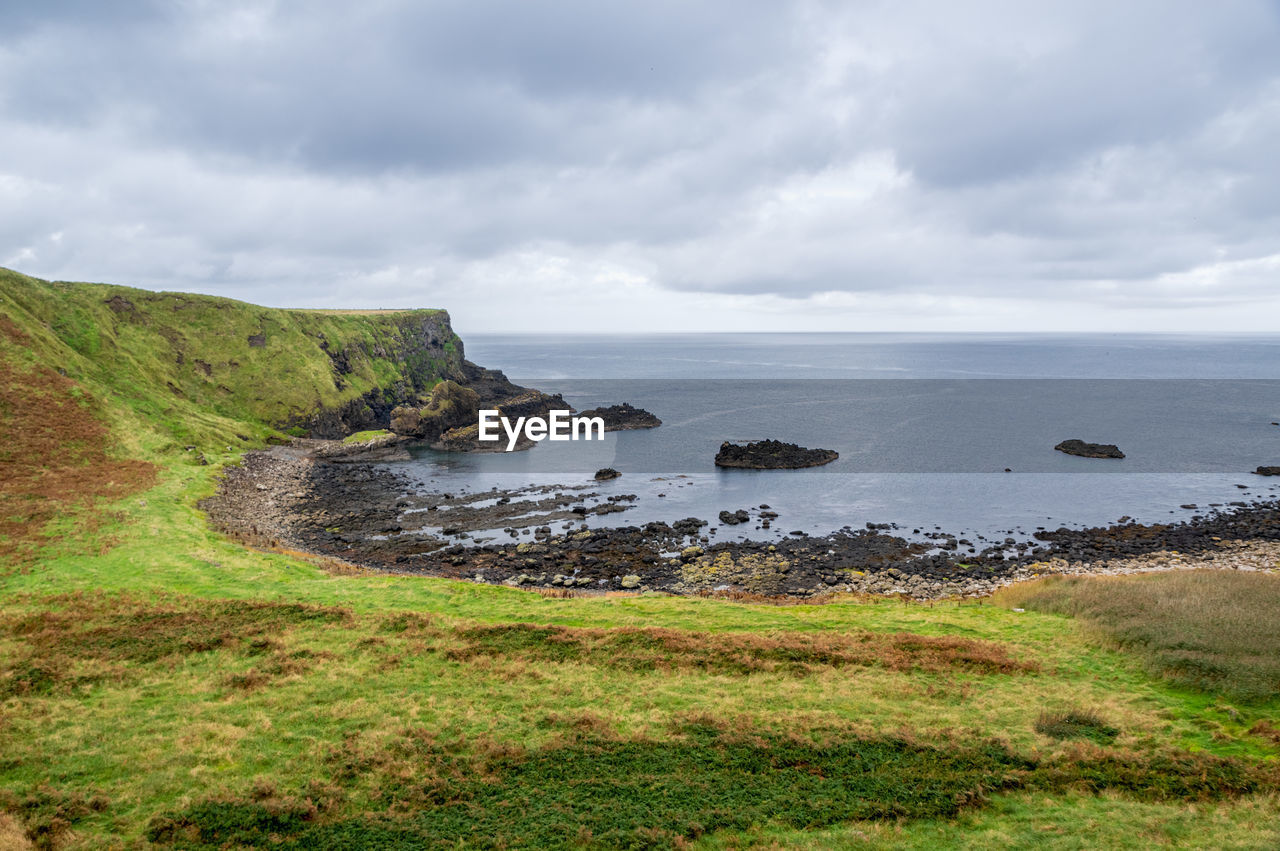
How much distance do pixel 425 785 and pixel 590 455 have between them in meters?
81.2

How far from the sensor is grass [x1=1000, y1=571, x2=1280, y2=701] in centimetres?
2259

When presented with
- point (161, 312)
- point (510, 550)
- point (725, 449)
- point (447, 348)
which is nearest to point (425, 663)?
point (510, 550)

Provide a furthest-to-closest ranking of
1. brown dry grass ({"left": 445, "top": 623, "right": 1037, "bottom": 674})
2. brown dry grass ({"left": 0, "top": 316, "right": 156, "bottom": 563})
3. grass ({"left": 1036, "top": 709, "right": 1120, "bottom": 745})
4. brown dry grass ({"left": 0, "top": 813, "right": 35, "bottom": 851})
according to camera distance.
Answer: brown dry grass ({"left": 0, "top": 316, "right": 156, "bottom": 563})
brown dry grass ({"left": 445, "top": 623, "right": 1037, "bottom": 674})
grass ({"left": 1036, "top": 709, "right": 1120, "bottom": 745})
brown dry grass ({"left": 0, "top": 813, "right": 35, "bottom": 851})

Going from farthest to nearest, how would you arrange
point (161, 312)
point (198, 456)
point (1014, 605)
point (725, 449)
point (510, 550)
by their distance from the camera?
point (161, 312)
point (725, 449)
point (198, 456)
point (510, 550)
point (1014, 605)

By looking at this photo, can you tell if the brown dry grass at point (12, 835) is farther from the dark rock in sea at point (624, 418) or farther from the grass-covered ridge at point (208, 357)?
the dark rock in sea at point (624, 418)

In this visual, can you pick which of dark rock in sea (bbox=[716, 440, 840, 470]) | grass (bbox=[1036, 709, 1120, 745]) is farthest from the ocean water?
grass (bbox=[1036, 709, 1120, 745])

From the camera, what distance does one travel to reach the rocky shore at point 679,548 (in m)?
47.3

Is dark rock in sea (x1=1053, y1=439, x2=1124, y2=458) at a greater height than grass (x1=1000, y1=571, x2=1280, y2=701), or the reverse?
dark rock in sea (x1=1053, y1=439, x2=1124, y2=458)

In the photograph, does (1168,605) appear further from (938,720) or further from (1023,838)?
(1023,838)

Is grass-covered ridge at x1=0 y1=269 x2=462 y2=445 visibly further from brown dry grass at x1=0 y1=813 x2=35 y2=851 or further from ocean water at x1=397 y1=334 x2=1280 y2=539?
brown dry grass at x1=0 y1=813 x2=35 y2=851

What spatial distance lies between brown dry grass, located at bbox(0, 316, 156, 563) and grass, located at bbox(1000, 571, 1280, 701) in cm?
5515

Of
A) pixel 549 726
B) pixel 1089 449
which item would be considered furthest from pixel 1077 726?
pixel 1089 449

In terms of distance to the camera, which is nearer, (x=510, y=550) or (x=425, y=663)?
(x=425, y=663)

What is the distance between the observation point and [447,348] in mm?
166625
